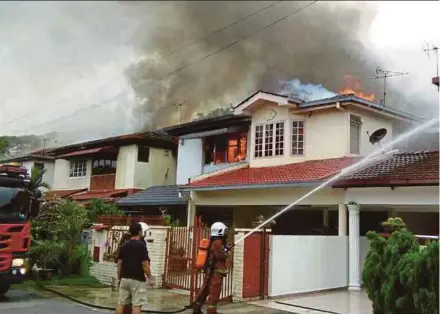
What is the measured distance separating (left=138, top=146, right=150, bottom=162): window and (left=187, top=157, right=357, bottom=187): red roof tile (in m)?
8.89

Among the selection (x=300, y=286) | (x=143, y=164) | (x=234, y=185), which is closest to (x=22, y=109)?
(x=300, y=286)

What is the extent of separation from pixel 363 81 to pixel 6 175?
1579cm

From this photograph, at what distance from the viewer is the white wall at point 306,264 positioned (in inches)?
444

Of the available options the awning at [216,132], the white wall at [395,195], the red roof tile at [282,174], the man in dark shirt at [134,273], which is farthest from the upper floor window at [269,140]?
the man in dark shirt at [134,273]

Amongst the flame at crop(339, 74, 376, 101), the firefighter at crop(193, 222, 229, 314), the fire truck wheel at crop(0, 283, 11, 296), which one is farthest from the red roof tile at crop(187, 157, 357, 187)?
the fire truck wheel at crop(0, 283, 11, 296)

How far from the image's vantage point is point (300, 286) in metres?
11.8

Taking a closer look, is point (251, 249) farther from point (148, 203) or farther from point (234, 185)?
point (148, 203)

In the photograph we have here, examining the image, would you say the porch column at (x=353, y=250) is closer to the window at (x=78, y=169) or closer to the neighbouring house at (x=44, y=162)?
the window at (x=78, y=169)

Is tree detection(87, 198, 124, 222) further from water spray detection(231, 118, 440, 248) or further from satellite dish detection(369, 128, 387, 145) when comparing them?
satellite dish detection(369, 128, 387, 145)

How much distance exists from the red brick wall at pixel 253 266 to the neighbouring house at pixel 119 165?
1572 centimetres

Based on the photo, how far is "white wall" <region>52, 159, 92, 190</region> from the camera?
29.6m

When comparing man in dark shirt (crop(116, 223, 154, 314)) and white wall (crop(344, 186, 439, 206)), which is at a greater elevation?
white wall (crop(344, 186, 439, 206))

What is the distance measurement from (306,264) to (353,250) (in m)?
1.77

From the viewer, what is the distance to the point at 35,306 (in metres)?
10.1
